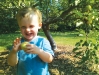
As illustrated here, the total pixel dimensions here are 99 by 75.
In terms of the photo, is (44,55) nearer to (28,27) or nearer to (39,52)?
(39,52)

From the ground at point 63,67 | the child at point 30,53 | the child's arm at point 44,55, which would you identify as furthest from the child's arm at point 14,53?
the ground at point 63,67

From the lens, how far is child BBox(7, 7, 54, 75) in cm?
185

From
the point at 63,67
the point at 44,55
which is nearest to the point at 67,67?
the point at 63,67

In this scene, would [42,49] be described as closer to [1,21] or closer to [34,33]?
[34,33]

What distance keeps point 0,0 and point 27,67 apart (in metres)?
3.76

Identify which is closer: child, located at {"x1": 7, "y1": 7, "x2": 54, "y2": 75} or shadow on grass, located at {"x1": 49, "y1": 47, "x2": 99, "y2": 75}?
child, located at {"x1": 7, "y1": 7, "x2": 54, "y2": 75}

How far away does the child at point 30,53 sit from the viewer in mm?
1852

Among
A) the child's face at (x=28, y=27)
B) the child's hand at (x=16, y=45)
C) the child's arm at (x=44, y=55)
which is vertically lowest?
the child's arm at (x=44, y=55)

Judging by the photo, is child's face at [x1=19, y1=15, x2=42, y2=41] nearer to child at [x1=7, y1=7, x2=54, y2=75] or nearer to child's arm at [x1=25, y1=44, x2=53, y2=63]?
child at [x1=7, y1=7, x2=54, y2=75]

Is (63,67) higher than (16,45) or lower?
lower

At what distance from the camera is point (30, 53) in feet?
6.09

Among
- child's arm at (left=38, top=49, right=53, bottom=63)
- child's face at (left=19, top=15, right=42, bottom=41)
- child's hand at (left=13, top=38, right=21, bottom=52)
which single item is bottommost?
child's arm at (left=38, top=49, right=53, bottom=63)

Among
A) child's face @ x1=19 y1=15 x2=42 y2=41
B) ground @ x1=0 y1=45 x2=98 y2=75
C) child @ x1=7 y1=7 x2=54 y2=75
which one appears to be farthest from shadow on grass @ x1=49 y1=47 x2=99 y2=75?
child's face @ x1=19 y1=15 x2=42 y2=41

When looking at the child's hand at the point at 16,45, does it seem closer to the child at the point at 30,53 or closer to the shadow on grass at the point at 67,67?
the child at the point at 30,53
